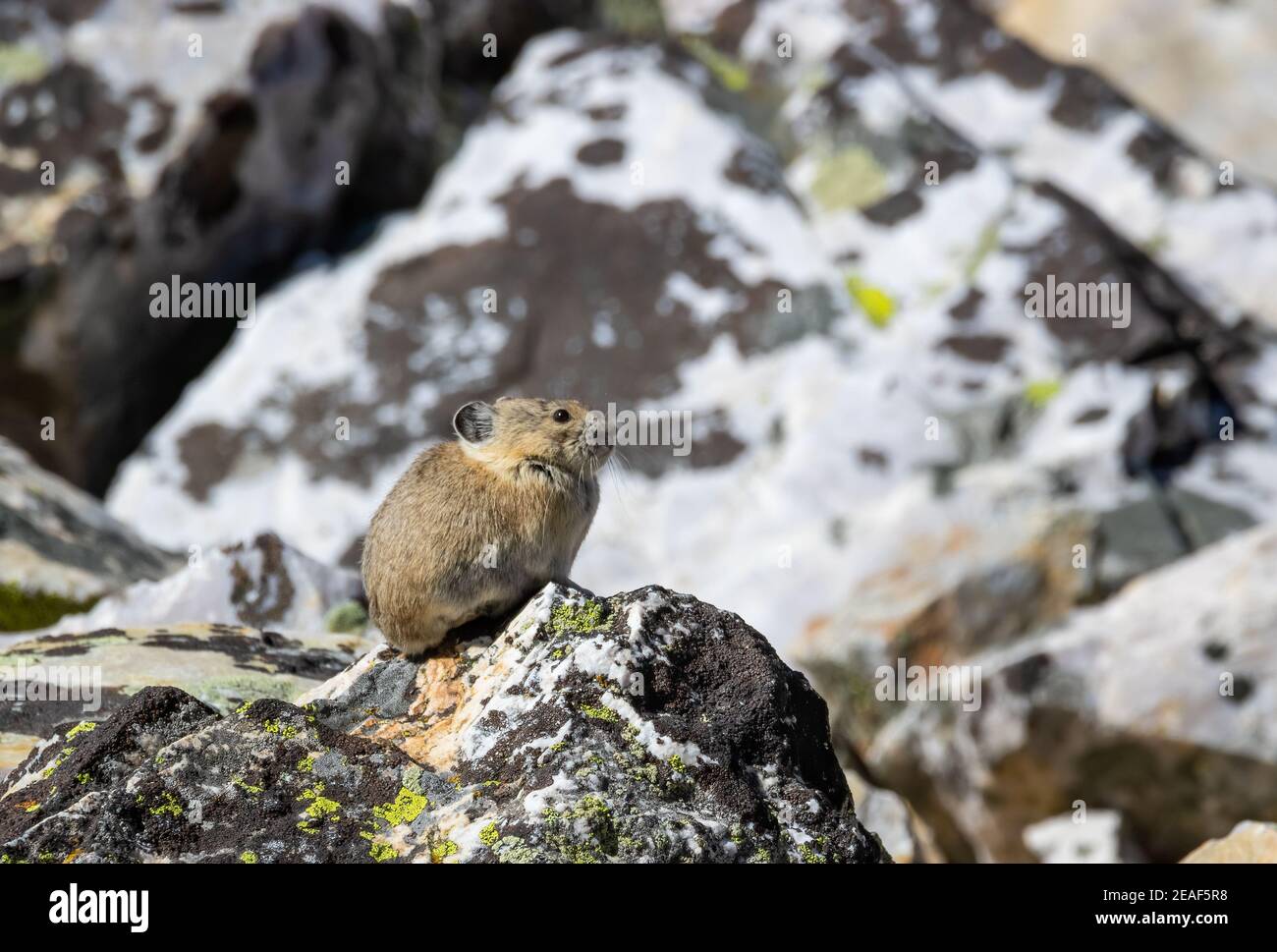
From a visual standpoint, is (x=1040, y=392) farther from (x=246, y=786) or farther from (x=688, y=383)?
(x=246, y=786)

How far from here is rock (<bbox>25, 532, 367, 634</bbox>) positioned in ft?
30.0

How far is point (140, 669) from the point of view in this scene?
738cm

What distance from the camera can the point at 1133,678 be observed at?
11.0 metres

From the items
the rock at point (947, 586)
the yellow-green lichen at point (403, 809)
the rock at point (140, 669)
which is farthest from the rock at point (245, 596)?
the rock at point (947, 586)

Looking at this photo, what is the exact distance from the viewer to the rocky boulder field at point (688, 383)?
8023mm

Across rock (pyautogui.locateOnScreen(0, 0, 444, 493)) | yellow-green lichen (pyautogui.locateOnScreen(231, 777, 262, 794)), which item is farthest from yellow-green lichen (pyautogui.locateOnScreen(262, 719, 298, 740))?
rock (pyautogui.locateOnScreen(0, 0, 444, 493))

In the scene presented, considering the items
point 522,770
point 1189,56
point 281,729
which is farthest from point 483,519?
point 1189,56

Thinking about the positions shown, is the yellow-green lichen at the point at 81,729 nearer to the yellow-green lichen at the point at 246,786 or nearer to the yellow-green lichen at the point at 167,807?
the yellow-green lichen at the point at 167,807

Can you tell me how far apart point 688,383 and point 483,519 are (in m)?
8.91

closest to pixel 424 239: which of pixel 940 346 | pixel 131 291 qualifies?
pixel 131 291

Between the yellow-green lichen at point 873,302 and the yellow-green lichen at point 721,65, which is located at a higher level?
the yellow-green lichen at point 721,65

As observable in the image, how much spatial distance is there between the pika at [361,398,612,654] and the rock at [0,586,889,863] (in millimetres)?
628

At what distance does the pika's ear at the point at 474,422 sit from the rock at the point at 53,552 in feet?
13.9
